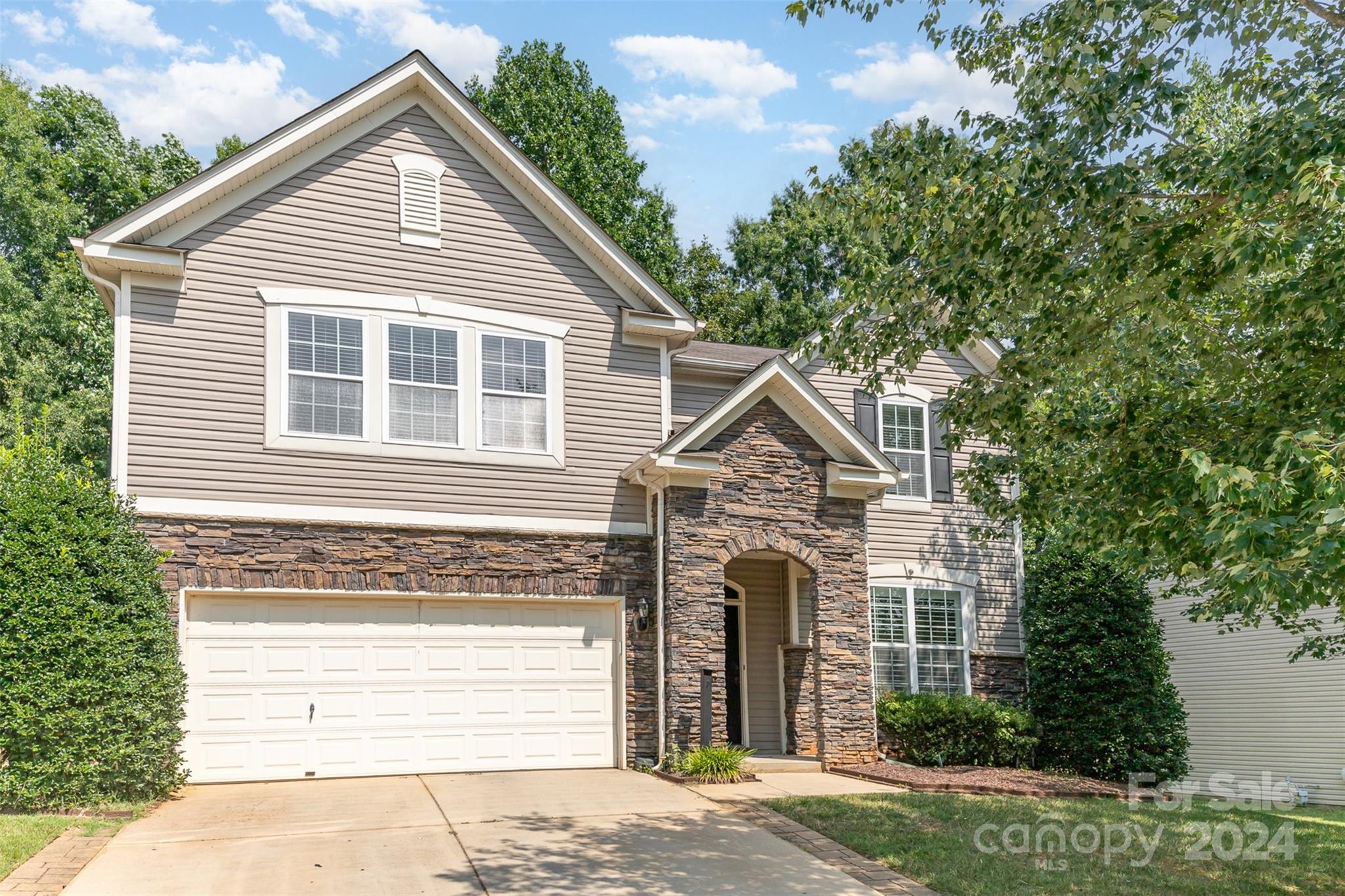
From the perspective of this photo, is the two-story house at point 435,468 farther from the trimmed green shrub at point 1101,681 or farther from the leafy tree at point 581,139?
the leafy tree at point 581,139

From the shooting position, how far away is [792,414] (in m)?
14.6

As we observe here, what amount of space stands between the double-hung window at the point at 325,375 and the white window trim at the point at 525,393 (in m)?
1.38

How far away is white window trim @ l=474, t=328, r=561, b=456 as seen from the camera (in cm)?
1381

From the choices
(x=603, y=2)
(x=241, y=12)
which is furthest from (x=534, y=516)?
(x=241, y=12)

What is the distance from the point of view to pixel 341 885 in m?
7.89

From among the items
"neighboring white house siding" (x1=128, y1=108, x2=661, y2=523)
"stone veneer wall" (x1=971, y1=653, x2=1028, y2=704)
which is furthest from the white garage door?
"stone veneer wall" (x1=971, y1=653, x2=1028, y2=704)

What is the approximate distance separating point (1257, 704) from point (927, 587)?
325 inches

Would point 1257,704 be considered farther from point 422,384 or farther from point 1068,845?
point 422,384

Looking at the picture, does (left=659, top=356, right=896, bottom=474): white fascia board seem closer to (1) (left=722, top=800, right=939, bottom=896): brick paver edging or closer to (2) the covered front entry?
(2) the covered front entry

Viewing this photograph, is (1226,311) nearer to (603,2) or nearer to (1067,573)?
(1067,573)

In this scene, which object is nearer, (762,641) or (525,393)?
(525,393)

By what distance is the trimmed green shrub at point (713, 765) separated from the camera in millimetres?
12695

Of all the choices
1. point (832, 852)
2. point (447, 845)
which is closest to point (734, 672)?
point (832, 852)

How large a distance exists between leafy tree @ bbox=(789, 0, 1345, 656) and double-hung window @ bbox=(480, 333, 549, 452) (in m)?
5.04
